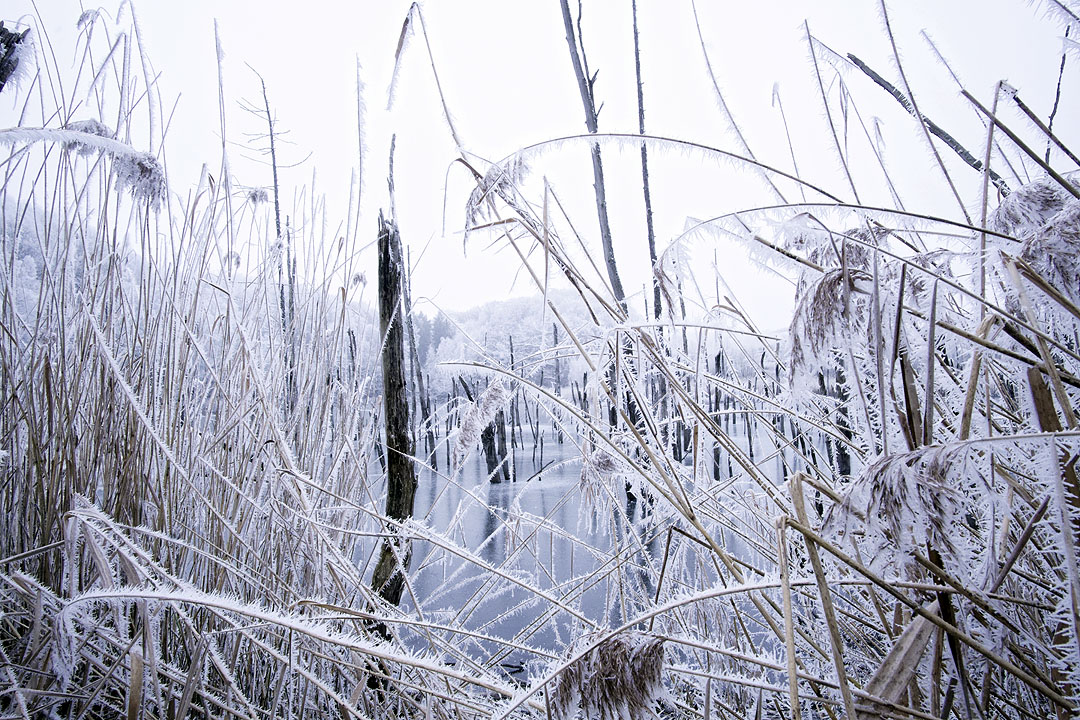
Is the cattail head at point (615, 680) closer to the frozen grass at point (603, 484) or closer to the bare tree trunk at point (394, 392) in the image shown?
the frozen grass at point (603, 484)

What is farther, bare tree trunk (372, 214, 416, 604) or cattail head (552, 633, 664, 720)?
bare tree trunk (372, 214, 416, 604)

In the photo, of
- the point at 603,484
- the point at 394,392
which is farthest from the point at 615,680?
the point at 394,392

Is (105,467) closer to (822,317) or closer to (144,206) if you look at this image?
(144,206)

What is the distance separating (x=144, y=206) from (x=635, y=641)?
113 cm

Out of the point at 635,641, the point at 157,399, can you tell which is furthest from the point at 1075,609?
the point at 157,399

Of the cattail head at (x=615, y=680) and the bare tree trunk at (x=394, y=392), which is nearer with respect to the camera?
the cattail head at (x=615, y=680)

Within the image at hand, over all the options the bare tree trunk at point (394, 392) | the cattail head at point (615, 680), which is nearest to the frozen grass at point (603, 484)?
the cattail head at point (615, 680)

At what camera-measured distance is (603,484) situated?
767 millimetres

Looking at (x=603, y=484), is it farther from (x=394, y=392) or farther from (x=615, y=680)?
(x=394, y=392)

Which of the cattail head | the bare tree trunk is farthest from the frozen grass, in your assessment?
the bare tree trunk

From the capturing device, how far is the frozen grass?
37 centimetres

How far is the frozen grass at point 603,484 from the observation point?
0.37 metres

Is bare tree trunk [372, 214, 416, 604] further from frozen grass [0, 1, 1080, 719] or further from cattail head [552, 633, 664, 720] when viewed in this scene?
cattail head [552, 633, 664, 720]

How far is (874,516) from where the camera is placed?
30 centimetres
